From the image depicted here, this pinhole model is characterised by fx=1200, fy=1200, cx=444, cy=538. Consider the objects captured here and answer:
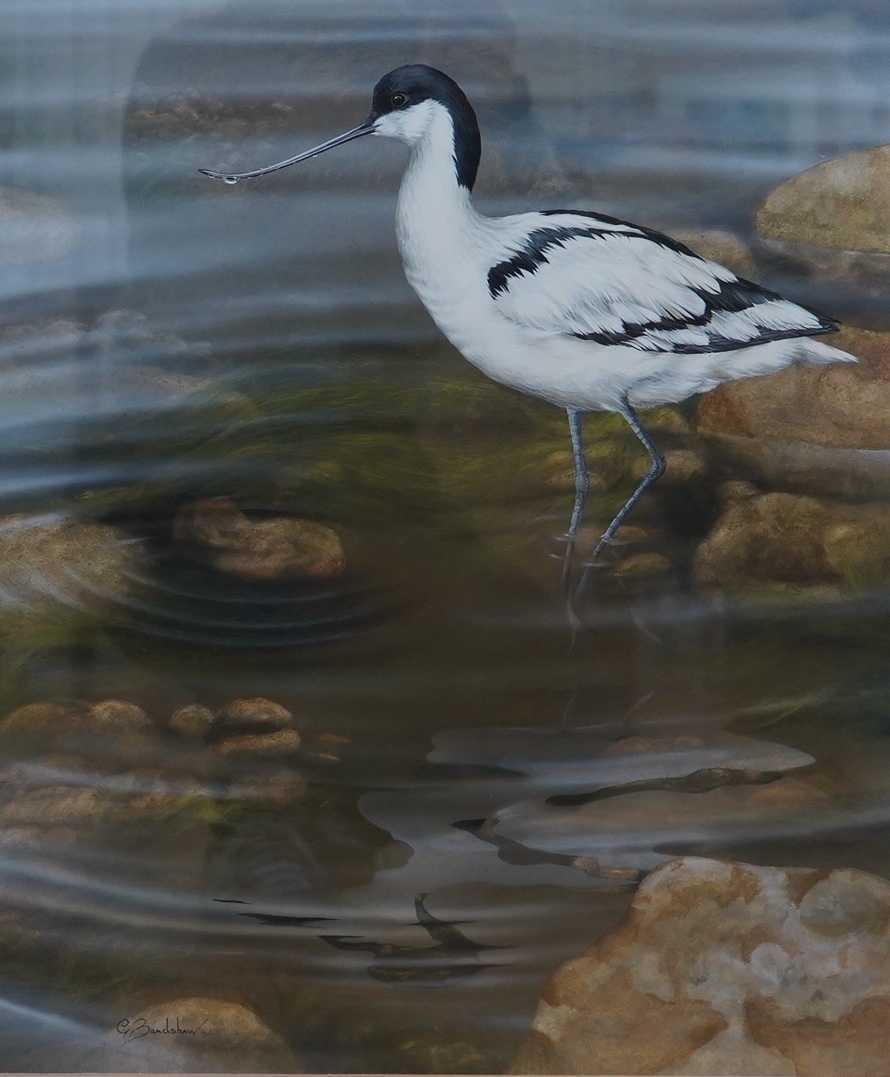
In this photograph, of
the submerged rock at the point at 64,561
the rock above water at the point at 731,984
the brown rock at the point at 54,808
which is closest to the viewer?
the rock above water at the point at 731,984

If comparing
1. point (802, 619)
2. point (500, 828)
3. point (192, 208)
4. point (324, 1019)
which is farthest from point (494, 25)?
point (324, 1019)

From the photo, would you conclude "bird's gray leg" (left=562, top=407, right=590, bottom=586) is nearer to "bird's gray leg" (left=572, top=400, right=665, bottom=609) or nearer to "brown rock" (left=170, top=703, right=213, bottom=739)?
"bird's gray leg" (left=572, top=400, right=665, bottom=609)

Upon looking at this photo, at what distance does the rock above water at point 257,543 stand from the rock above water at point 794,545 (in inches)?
19.9

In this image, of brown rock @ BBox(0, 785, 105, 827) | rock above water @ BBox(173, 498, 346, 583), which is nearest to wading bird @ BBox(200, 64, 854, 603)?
rock above water @ BBox(173, 498, 346, 583)

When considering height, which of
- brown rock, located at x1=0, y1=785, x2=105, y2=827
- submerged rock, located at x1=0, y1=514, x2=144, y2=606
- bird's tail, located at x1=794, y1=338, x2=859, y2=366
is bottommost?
brown rock, located at x1=0, y1=785, x2=105, y2=827

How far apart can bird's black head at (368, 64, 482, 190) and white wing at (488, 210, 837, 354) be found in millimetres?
127

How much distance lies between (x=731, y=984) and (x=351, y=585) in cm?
68

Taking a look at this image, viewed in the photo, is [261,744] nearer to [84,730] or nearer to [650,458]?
[84,730]

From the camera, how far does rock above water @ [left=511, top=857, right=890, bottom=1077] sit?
1400mm

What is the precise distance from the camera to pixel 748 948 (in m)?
1.43

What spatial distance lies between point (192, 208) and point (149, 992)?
1.03m

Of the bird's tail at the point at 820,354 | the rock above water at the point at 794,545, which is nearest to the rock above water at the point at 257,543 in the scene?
the rock above water at the point at 794,545
